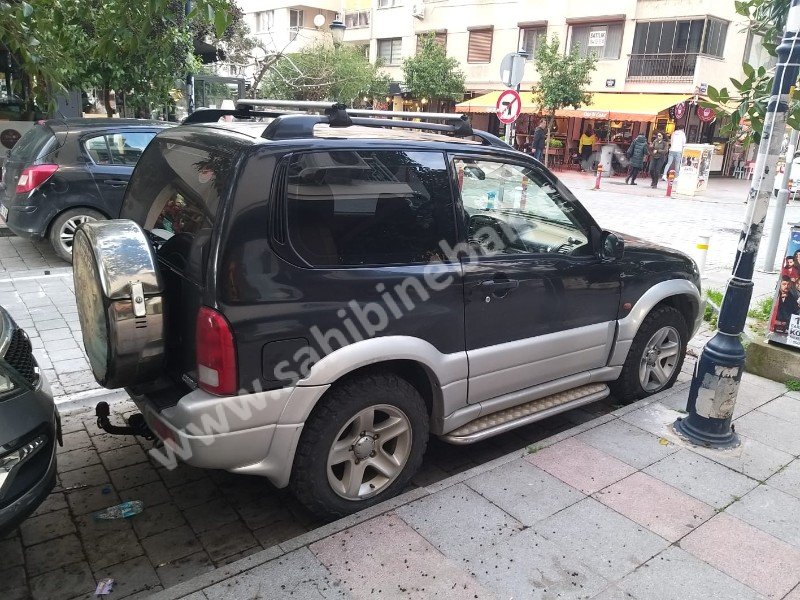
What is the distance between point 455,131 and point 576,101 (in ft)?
80.9

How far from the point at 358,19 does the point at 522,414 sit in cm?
4329

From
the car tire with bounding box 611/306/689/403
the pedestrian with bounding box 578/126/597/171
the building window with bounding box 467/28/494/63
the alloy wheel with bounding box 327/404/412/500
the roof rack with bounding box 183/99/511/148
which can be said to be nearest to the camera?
the alloy wheel with bounding box 327/404/412/500

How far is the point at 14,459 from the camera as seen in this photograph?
258 centimetres

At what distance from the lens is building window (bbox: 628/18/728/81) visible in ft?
88.7

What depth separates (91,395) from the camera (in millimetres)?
4539

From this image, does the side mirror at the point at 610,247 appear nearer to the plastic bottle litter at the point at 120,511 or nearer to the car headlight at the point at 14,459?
the plastic bottle litter at the point at 120,511

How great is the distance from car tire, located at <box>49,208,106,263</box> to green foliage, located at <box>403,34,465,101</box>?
91.7ft

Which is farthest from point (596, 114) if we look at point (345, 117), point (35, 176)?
point (345, 117)

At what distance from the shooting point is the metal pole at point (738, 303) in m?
3.65

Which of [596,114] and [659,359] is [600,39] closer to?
[596,114]

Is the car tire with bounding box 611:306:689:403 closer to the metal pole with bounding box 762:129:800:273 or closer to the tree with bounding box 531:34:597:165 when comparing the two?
the metal pole with bounding box 762:129:800:273

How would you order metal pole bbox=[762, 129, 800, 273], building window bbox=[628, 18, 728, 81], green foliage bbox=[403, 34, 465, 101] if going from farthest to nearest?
green foliage bbox=[403, 34, 465, 101] < building window bbox=[628, 18, 728, 81] < metal pole bbox=[762, 129, 800, 273]

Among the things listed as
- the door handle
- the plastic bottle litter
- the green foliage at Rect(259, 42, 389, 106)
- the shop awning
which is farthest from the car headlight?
the shop awning

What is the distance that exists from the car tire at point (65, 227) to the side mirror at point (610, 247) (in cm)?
636
